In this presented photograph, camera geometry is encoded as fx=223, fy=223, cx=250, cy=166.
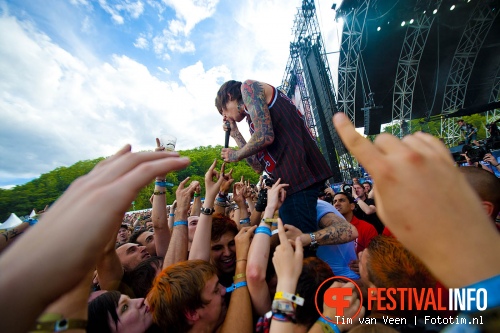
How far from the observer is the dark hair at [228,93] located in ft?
7.92

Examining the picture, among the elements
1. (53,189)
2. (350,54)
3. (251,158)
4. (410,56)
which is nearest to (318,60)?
(350,54)

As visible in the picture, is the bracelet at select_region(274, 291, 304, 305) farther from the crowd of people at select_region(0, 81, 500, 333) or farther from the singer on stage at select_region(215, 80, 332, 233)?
the singer on stage at select_region(215, 80, 332, 233)

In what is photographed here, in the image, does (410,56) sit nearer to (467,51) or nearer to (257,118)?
(467,51)

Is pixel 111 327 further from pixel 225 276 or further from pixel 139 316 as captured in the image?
pixel 225 276

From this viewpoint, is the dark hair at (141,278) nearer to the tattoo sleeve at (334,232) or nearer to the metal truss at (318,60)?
the tattoo sleeve at (334,232)

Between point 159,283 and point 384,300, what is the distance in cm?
162

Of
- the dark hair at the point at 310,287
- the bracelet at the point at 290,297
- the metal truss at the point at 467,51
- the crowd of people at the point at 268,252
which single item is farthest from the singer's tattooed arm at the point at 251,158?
the metal truss at the point at 467,51

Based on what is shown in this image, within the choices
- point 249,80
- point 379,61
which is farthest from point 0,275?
point 379,61

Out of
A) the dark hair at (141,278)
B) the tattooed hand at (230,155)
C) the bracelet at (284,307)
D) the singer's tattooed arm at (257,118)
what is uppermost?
the singer's tattooed arm at (257,118)

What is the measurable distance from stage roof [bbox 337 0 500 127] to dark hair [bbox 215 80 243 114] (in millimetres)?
14707

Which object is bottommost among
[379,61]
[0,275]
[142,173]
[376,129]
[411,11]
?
[0,275]

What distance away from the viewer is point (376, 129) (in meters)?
17.7

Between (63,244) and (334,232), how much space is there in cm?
195

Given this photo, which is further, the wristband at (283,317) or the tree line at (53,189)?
the tree line at (53,189)
